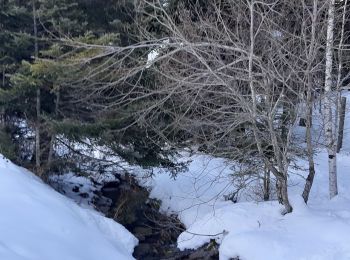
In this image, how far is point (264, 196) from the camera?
39.4 feet

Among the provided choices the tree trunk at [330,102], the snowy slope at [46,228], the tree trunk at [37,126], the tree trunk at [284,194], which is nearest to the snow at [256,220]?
the tree trunk at [284,194]

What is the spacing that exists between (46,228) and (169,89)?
3.67 meters

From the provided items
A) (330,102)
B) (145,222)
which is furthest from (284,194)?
(145,222)

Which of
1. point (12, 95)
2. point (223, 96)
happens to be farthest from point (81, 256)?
point (12, 95)

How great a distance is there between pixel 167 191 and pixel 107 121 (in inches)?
133

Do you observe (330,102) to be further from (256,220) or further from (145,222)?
(145,222)

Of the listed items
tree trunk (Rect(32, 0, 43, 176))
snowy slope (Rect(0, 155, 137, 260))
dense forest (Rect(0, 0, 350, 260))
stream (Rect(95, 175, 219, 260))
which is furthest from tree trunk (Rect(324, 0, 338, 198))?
tree trunk (Rect(32, 0, 43, 176))

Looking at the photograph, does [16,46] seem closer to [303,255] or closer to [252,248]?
[252,248]

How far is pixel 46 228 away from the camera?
7566 millimetres

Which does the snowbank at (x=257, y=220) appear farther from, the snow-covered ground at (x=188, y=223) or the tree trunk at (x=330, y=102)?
the tree trunk at (x=330, y=102)

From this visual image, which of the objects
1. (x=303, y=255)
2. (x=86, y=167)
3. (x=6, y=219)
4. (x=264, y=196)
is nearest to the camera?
(x=6, y=219)

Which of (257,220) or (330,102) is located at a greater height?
(330,102)

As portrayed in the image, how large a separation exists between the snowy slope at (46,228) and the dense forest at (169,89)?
2.00 meters

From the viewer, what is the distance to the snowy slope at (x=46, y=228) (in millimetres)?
6559
